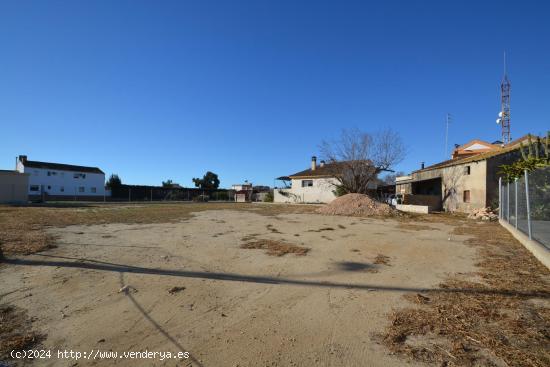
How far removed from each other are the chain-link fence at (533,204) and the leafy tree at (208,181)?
63.0 metres

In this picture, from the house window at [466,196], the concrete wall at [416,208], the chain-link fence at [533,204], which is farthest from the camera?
the concrete wall at [416,208]

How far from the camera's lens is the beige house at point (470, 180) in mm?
20375

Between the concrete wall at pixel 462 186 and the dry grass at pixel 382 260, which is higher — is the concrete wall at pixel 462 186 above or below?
above

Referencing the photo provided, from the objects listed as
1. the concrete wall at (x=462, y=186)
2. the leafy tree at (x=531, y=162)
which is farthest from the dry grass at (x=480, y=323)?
the concrete wall at (x=462, y=186)

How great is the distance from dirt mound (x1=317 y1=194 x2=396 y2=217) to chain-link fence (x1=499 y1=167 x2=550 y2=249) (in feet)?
27.6

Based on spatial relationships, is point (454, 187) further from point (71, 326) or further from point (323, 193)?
point (71, 326)

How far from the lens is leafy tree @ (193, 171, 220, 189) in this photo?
70.6m

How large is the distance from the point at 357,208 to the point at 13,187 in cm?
3545

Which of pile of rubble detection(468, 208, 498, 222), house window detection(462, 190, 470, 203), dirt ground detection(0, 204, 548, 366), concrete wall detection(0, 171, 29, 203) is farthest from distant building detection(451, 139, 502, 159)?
concrete wall detection(0, 171, 29, 203)

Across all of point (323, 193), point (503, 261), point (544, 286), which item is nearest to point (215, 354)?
point (544, 286)

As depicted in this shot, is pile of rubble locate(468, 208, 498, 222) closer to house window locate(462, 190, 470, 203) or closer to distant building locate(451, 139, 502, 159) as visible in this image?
house window locate(462, 190, 470, 203)

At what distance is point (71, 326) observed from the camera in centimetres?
357

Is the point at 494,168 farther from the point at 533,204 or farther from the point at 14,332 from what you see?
the point at 14,332

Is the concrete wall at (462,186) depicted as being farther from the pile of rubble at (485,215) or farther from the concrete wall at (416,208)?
the concrete wall at (416,208)
